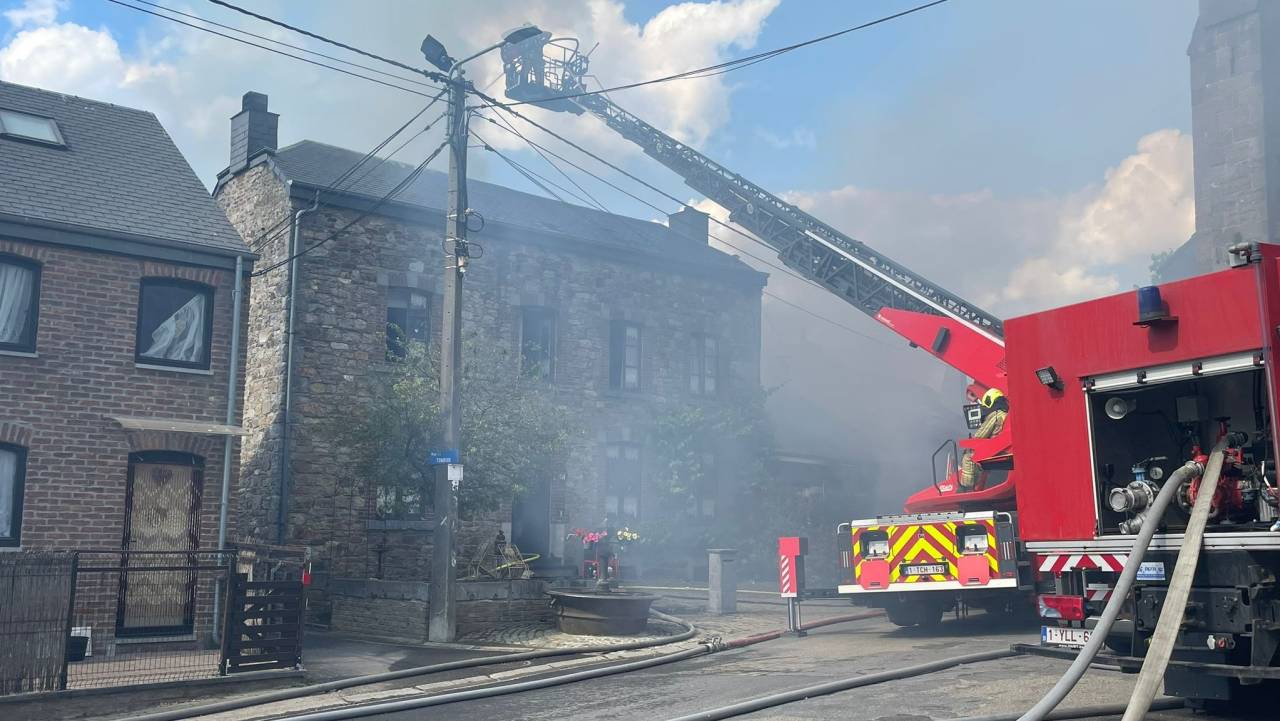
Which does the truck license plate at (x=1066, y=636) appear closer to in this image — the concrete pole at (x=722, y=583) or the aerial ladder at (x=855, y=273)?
the aerial ladder at (x=855, y=273)

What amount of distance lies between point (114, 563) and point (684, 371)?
50.0 ft

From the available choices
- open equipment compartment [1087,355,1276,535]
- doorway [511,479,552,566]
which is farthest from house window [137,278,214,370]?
open equipment compartment [1087,355,1276,535]

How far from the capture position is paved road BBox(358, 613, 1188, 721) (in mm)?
7926

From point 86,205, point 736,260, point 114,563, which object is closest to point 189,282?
point 86,205

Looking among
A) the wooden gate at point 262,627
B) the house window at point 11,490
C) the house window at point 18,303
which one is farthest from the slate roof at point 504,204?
the wooden gate at point 262,627

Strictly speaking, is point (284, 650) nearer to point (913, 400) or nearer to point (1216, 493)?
point (1216, 493)

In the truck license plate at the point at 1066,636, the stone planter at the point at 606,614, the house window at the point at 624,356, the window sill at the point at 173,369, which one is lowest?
the stone planter at the point at 606,614

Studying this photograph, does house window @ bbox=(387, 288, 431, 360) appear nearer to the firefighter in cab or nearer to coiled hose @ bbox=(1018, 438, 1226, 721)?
the firefighter in cab

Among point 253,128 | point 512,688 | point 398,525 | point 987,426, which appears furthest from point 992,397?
point 253,128

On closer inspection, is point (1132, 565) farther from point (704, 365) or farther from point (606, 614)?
point (704, 365)

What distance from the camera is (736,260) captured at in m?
29.0

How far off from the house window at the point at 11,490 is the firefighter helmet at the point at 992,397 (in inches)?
488

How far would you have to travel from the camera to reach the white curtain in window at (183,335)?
15.8 meters

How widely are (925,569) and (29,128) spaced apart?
14.6 m
